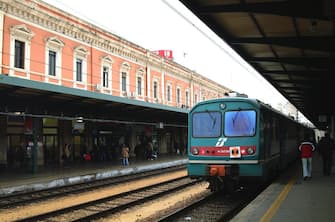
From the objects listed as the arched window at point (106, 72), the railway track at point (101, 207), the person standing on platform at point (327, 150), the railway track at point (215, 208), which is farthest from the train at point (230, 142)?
the arched window at point (106, 72)

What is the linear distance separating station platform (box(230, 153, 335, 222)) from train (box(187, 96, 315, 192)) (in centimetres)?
91

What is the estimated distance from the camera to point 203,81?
54094mm

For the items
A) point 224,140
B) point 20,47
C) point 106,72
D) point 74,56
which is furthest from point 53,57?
point 224,140

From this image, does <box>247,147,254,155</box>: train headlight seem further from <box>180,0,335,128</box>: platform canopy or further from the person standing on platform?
the person standing on platform

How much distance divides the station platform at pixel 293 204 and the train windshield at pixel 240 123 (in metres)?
1.73

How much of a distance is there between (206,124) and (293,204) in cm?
377

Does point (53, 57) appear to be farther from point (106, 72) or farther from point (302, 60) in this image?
point (302, 60)

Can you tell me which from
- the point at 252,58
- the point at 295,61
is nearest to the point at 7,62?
the point at 252,58

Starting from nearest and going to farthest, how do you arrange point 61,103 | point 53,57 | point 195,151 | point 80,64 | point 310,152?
point 195,151
point 310,152
point 61,103
point 53,57
point 80,64

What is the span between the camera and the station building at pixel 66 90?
18750 millimetres

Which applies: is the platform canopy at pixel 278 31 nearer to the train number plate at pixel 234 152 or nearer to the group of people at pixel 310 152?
the group of people at pixel 310 152

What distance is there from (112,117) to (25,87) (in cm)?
1039

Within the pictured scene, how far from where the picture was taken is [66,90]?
664 inches

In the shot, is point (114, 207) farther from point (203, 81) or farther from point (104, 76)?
point (203, 81)
